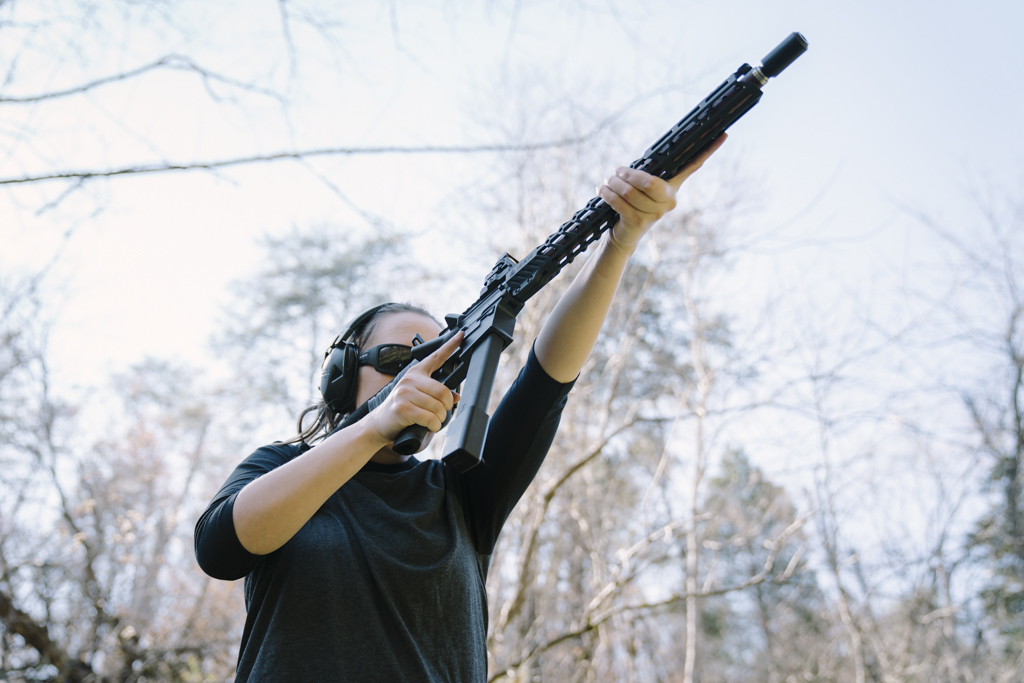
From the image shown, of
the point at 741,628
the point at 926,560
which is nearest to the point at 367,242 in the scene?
the point at 926,560

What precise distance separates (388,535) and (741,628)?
720 inches

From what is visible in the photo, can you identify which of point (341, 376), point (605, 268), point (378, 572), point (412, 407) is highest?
point (605, 268)

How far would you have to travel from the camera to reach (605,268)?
1564 millimetres

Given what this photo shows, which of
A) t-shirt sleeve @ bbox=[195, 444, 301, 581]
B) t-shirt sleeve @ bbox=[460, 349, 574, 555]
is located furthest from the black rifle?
t-shirt sleeve @ bbox=[195, 444, 301, 581]

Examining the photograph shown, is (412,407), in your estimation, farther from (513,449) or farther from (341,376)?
(341,376)

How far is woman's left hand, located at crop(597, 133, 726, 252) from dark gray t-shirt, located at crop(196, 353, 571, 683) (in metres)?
0.43

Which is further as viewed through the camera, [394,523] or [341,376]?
[341,376]

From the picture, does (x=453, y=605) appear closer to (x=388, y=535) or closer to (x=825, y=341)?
(x=388, y=535)

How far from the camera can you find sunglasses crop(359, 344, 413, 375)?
1771mm

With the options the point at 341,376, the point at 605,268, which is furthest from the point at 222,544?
the point at 605,268

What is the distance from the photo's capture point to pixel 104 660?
5.87 m

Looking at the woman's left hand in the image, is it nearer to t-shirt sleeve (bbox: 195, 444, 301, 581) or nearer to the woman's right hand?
the woman's right hand

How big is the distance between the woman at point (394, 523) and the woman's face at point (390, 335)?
0.20 meters

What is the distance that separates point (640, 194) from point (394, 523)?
923mm
